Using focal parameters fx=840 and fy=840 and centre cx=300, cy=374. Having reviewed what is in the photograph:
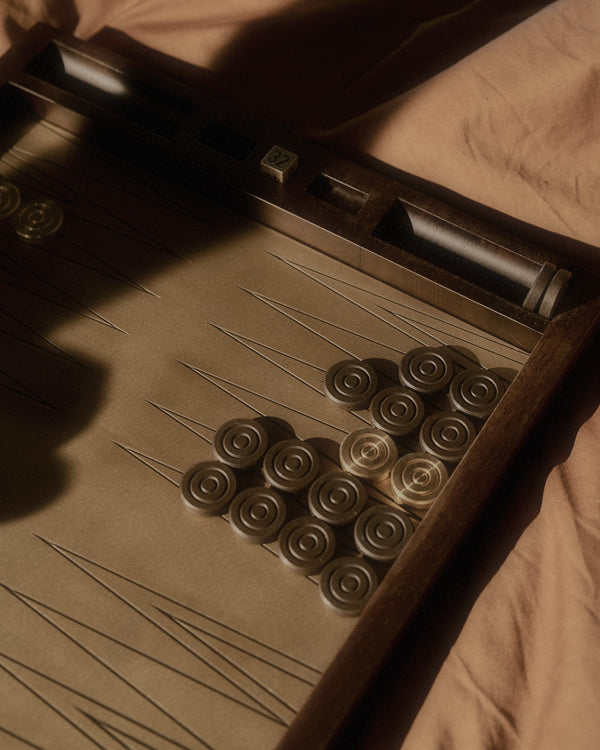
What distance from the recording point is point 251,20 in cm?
121

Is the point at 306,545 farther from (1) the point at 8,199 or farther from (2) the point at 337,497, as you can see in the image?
(1) the point at 8,199

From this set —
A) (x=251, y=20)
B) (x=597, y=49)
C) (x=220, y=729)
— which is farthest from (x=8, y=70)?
(x=220, y=729)

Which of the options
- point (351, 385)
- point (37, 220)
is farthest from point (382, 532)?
point (37, 220)

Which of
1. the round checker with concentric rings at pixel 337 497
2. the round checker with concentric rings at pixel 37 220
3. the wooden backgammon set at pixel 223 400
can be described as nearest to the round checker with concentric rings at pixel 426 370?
the wooden backgammon set at pixel 223 400

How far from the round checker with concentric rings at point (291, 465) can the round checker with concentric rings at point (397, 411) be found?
82mm

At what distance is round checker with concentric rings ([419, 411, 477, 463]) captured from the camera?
0.89 meters

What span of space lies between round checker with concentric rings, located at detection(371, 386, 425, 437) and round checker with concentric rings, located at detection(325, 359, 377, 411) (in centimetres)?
1

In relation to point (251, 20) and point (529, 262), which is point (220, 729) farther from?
point (251, 20)

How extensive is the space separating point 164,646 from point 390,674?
0.23 m

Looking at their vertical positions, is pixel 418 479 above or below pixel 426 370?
below

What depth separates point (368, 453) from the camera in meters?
0.90

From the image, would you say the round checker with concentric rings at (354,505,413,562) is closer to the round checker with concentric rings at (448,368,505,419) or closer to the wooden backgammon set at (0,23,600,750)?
the wooden backgammon set at (0,23,600,750)

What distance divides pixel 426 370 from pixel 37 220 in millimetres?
544

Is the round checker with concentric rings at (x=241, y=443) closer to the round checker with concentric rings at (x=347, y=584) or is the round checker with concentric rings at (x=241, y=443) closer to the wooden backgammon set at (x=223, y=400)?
the wooden backgammon set at (x=223, y=400)
